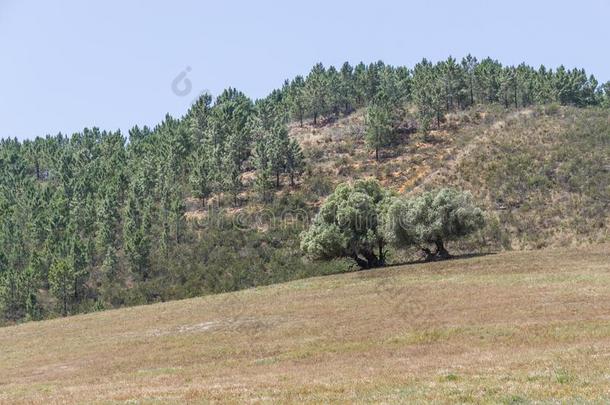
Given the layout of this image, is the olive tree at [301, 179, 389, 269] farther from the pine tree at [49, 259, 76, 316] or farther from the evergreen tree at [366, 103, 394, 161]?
the evergreen tree at [366, 103, 394, 161]

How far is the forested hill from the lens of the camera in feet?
330

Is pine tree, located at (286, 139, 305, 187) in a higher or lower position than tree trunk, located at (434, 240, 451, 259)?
higher

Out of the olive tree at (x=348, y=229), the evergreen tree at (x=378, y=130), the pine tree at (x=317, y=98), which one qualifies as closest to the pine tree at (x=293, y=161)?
the evergreen tree at (x=378, y=130)

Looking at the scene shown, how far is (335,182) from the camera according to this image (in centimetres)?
13288

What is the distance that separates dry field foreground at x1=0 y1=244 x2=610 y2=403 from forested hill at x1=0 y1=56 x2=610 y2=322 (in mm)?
32306

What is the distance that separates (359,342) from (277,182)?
101 metres

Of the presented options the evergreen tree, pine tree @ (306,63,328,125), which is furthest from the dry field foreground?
pine tree @ (306,63,328,125)

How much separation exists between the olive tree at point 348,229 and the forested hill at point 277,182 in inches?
506

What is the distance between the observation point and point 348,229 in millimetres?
74500

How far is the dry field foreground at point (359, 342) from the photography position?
21.5m

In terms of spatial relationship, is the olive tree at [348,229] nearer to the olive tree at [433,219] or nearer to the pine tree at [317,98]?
the olive tree at [433,219]

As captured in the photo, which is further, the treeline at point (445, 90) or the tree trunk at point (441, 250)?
the treeline at point (445, 90)

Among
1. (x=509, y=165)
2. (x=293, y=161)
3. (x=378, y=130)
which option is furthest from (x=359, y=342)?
(x=378, y=130)

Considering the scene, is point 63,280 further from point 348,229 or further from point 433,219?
point 433,219
